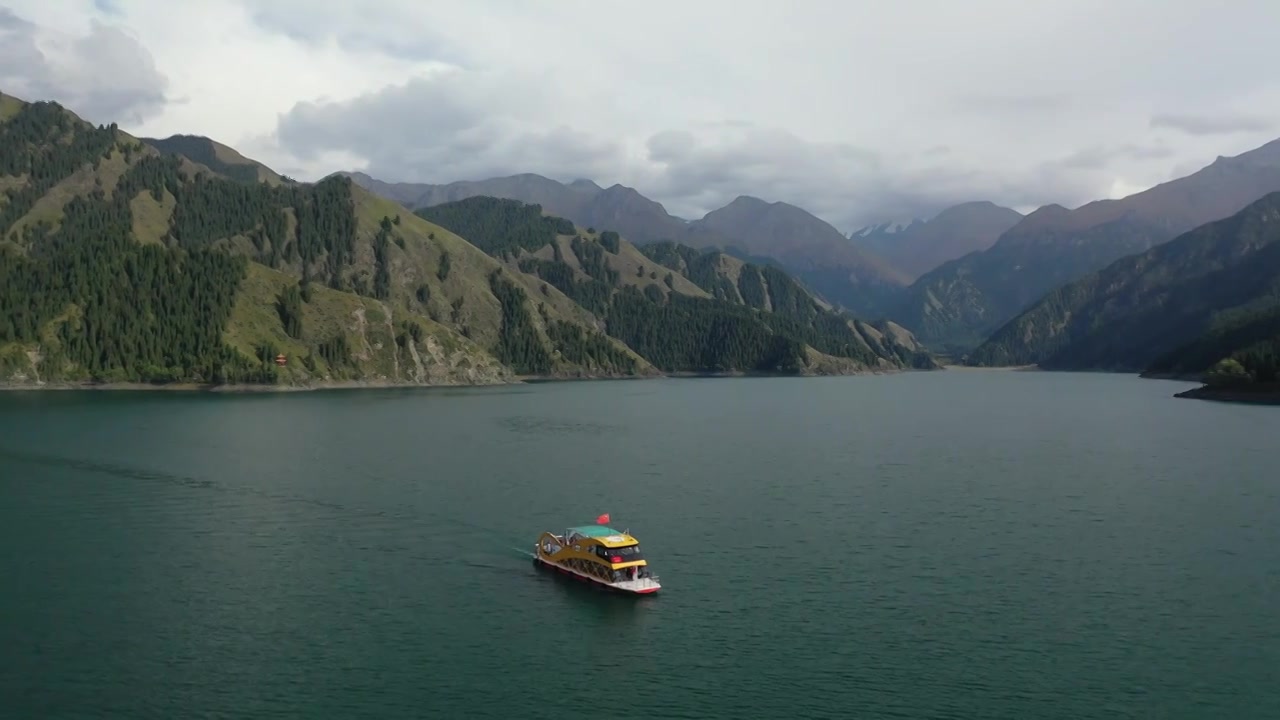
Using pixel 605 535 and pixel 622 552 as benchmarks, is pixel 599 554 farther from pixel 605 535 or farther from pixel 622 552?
pixel 605 535

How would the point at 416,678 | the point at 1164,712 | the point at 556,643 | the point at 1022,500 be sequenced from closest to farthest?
the point at 1164,712 < the point at 416,678 < the point at 556,643 < the point at 1022,500

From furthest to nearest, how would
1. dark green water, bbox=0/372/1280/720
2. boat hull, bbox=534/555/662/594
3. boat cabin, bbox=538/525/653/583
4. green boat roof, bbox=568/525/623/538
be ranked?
green boat roof, bbox=568/525/623/538 → boat cabin, bbox=538/525/653/583 → boat hull, bbox=534/555/662/594 → dark green water, bbox=0/372/1280/720

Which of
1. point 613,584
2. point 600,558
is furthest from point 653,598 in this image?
point 600,558

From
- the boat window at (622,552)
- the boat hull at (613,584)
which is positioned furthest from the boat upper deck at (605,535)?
the boat hull at (613,584)

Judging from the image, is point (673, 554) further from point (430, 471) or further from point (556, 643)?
point (430, 471)

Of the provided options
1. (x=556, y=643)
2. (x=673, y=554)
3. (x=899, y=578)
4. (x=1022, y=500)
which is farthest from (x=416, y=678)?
(x=1022, y=500)

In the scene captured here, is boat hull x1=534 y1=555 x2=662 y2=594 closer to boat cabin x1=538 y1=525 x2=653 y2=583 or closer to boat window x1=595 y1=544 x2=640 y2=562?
boat cabin x1=538 y1=525 x2=653 y2=583

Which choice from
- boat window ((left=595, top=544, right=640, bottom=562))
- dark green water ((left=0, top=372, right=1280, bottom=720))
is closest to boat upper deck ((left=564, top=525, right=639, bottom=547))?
boat window ((left=595, top=544, right=640, bottom=562))
